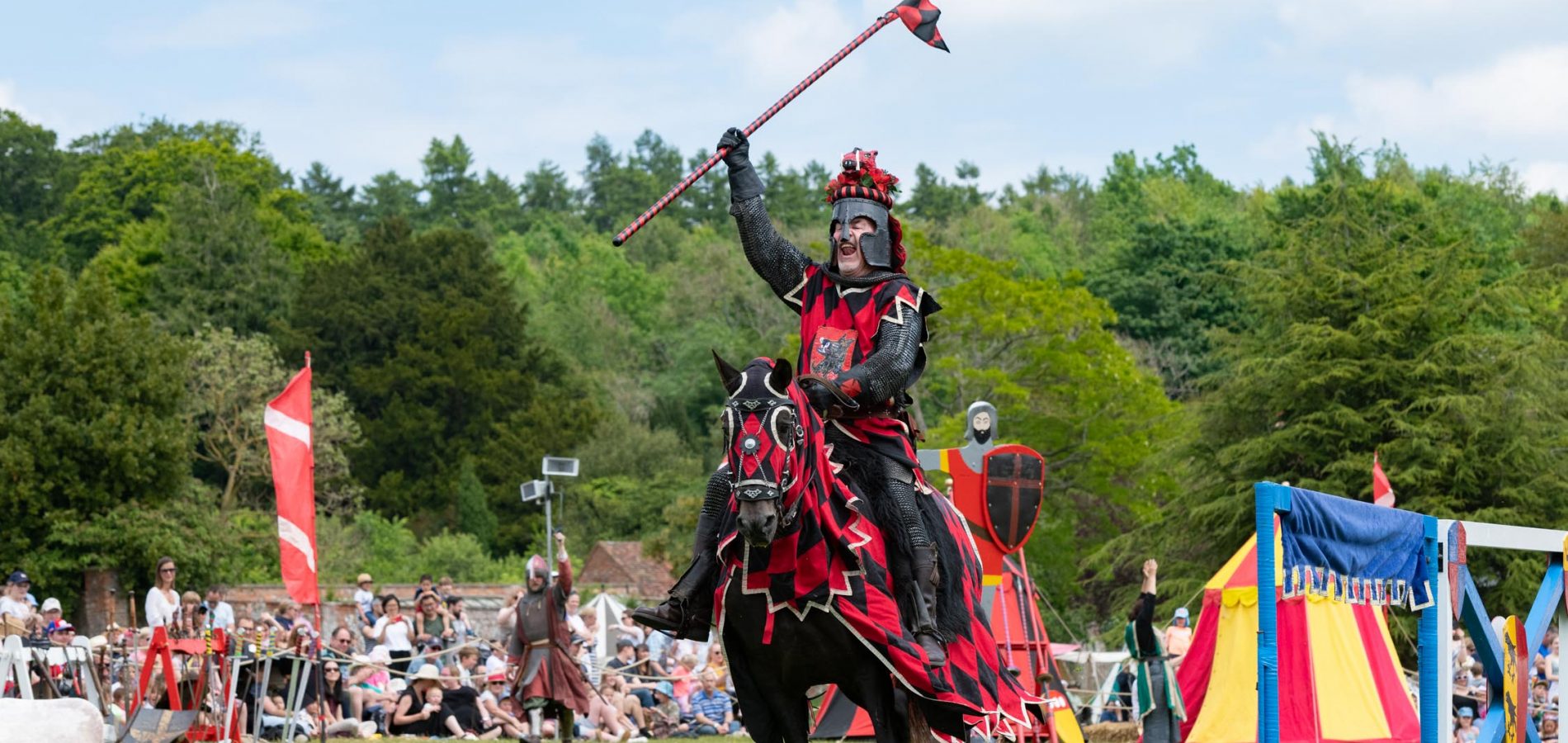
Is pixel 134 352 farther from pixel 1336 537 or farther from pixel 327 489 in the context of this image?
pixel 1336 537

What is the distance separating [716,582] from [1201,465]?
29.3 meters

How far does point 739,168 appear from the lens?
9.48m

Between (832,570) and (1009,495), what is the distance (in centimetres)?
659

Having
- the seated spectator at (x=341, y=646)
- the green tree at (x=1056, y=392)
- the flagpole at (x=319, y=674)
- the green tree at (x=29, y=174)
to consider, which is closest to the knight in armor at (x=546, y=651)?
the flagpole at (x=319, y=674)

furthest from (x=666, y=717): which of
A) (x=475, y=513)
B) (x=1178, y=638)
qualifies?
(x=475, y=513)

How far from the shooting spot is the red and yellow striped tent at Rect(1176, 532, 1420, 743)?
1836 centimetres

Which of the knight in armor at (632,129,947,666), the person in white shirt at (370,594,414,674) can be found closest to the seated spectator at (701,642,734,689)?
the person in white shirt at (370,594,414,674)

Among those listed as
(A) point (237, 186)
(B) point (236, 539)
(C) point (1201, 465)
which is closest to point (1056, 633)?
(C) point (1201, 465)

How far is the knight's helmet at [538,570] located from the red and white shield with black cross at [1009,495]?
3.71m

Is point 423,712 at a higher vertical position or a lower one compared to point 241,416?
lower

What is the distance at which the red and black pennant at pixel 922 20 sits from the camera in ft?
34.8

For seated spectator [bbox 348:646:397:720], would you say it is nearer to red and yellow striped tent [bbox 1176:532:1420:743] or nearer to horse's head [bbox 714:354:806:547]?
red and yellow striped tent [bbox 1176:532:1420:743]

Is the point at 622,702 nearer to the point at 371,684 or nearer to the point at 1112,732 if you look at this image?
the point at 371,684

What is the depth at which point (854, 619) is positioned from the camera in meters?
7.99
